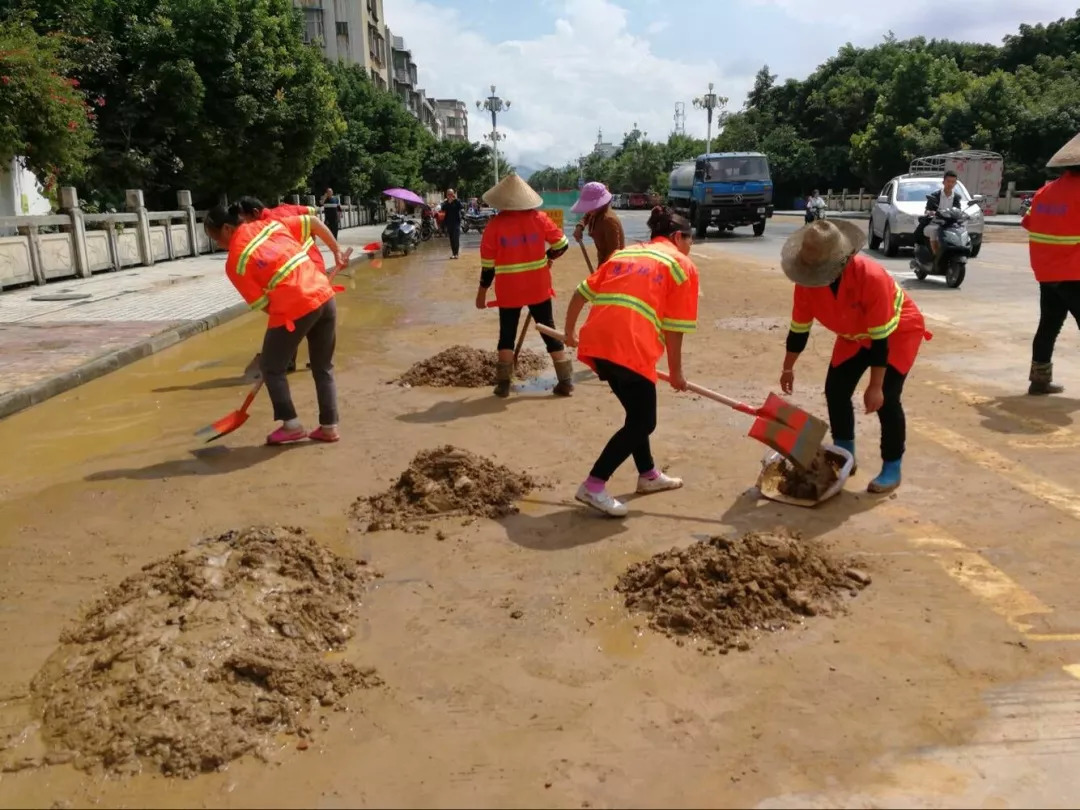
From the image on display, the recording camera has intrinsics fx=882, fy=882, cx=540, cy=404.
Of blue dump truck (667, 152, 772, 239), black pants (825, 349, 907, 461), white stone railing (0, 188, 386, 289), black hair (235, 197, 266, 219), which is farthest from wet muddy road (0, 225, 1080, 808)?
blue dump truck (667, 152, 772, 239)

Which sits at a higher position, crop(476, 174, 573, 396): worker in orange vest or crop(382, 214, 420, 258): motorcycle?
crop(476, 174, 573, 396): worker in orange vest

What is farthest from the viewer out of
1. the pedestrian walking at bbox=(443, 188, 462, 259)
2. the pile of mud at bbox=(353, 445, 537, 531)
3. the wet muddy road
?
the pedestrian walking at bbox=(443, 188, 462, 259)

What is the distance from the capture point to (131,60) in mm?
19703

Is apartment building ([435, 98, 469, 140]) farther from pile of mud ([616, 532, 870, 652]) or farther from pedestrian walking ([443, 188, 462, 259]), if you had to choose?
pile of mud ([616, 532, 870, 652])

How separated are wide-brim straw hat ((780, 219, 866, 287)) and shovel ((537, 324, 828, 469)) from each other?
2.22 ft

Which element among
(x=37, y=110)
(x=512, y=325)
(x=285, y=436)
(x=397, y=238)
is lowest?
(x=285, y=436)

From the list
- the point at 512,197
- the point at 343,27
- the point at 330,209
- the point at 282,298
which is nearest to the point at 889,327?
the point at 512,197

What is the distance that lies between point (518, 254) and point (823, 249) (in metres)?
3.02

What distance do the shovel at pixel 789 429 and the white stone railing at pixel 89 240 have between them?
13.3m

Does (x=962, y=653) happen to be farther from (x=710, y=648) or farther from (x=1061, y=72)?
(x=1061, y=72)

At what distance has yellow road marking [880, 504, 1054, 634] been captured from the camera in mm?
3365

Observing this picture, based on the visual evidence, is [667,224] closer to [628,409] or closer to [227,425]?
[628,409]

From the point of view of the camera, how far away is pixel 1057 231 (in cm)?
636

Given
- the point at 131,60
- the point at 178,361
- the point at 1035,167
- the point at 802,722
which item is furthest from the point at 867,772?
the point at 1035,167
